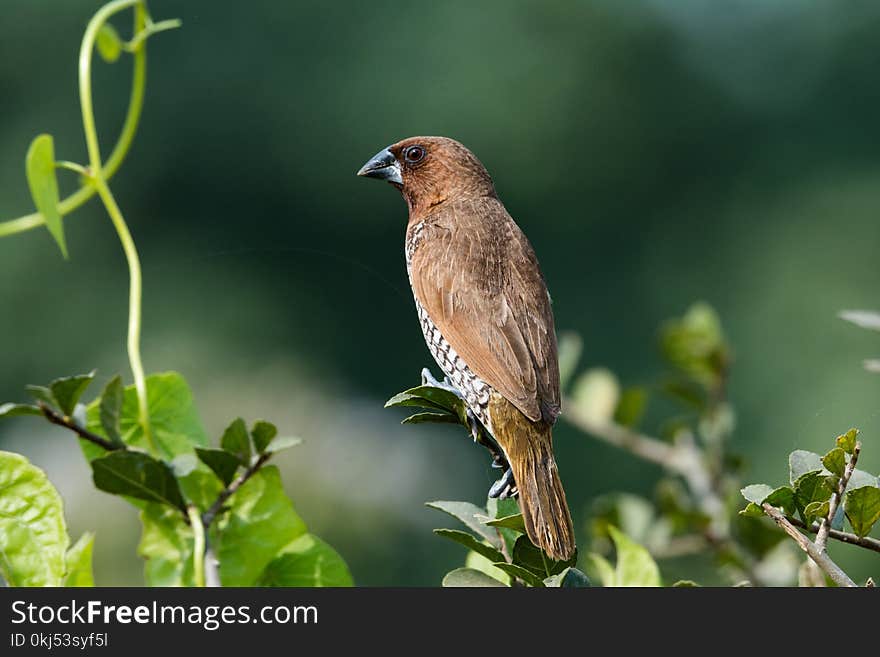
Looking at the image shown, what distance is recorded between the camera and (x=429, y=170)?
5.75 feet

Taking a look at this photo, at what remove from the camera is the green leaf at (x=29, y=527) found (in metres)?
1.01

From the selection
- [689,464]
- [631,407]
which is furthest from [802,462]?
[631,407]

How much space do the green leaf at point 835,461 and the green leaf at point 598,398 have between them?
3.26ft

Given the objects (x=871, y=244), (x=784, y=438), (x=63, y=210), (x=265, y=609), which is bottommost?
(x=265, y=609)

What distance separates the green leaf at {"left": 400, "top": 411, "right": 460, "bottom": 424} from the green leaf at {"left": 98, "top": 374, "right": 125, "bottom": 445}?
0.82 ft

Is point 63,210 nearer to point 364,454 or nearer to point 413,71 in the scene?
point 364,454

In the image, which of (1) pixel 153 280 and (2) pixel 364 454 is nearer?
(2) pixel 364 454

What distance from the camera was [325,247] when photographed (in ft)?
23.2

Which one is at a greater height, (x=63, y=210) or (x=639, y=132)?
(x=639, y=132)

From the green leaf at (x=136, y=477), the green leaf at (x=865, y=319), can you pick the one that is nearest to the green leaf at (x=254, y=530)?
the green leaf at (x=136, y=477)

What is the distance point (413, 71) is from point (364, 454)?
5.94 metres

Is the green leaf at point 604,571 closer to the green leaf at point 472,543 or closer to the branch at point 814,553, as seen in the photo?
the green leaf at point 472,543

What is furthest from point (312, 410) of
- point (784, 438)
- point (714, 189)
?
point (714, 189)

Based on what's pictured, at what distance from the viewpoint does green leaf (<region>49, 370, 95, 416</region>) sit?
3.34 ft
